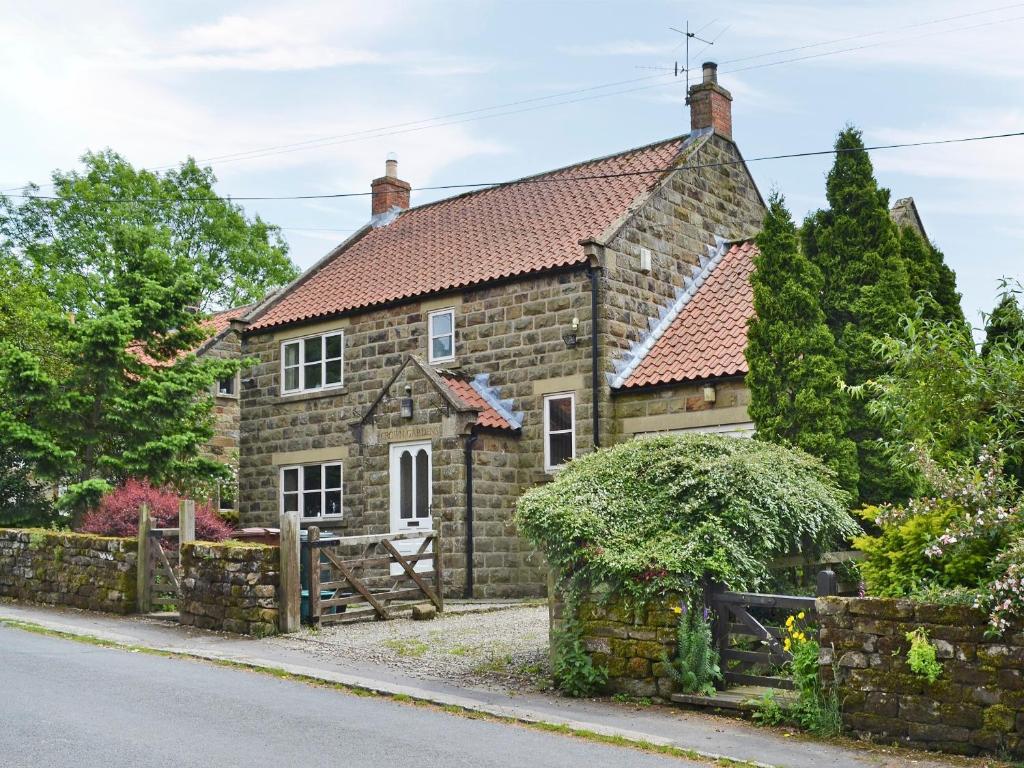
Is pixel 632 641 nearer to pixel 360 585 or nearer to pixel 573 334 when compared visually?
pixel 360 585

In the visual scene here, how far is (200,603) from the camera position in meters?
15.6

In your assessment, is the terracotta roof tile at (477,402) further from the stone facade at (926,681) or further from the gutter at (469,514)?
the stone facade at (926,681)

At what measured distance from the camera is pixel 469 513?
2056 centimetres

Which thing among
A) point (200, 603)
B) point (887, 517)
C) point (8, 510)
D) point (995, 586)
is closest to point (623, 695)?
point (887, 517)

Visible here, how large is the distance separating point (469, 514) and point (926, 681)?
12478 millimetres

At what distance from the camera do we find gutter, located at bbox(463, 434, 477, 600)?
2042cm

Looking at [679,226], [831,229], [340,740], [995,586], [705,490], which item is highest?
[679,226]

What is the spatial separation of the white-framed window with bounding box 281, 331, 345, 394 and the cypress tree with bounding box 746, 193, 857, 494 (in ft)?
37.2

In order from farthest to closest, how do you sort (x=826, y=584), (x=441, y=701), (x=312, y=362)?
(x=312, y=362)
(x=441, y=701)
(x=826, y=584)

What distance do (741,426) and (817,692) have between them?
9940 millimetres

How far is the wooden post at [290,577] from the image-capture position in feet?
47.7

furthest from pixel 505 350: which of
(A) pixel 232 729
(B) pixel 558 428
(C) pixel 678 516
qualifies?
(A) pixel 232 729

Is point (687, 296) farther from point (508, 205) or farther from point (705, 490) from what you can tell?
point (705, 490)

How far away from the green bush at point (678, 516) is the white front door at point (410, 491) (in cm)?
974
